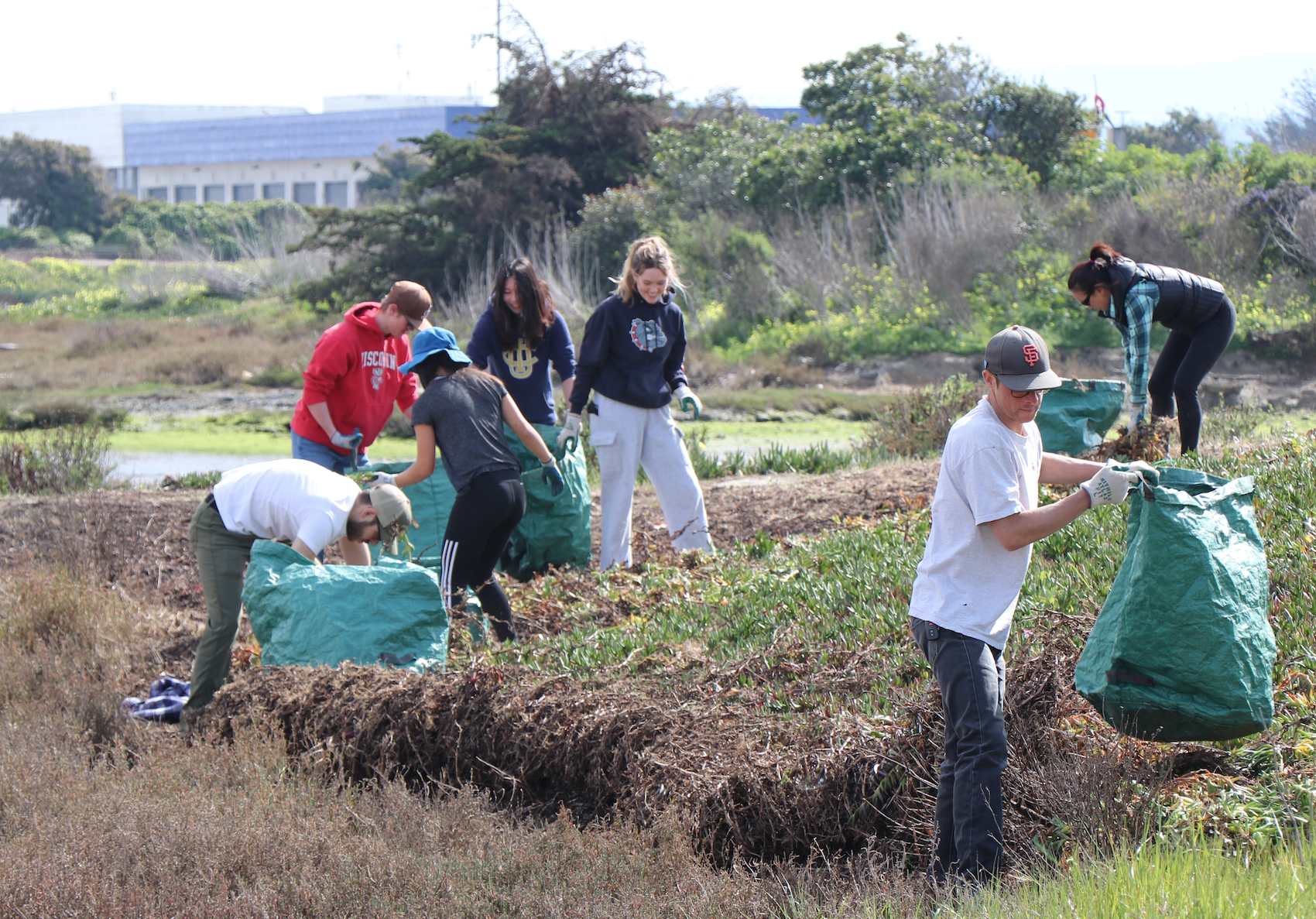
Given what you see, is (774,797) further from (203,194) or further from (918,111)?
(203,194)

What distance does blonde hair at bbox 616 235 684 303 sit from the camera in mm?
5891

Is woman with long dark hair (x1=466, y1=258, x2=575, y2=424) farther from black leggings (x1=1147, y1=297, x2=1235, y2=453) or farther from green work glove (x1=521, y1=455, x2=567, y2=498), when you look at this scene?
black leggings (x1=1147, y1=297, x2=1235, y2=453)

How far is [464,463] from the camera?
5.08 m

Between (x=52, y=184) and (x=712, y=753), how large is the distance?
65.7 m

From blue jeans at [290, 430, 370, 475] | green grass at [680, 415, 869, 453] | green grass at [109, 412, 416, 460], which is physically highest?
blue jeans at [290, 430, 370, 475]

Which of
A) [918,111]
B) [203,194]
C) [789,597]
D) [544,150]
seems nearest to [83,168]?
[203,194]

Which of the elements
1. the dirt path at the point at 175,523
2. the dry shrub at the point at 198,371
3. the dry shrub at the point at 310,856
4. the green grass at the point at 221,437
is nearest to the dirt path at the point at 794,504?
the dirt path at the point at 175,523

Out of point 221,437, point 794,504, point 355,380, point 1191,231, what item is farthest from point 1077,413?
point 1191,231

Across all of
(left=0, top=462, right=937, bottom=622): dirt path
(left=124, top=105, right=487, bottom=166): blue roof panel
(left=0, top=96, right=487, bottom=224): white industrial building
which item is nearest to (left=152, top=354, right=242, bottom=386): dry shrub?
(left=0, top=462, right=937, bottom=622): dirt path

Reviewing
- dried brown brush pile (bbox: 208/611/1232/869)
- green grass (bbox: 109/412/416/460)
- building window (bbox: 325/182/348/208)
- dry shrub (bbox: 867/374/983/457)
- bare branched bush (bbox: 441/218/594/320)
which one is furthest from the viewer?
building window (bbox: 325/182/348/208)

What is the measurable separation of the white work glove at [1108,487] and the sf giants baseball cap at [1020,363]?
0.25 metres

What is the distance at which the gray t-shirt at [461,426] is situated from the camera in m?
5.09

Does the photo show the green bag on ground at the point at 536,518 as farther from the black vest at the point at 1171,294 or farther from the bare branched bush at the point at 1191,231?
the bare branched bush at the point at 1191,231

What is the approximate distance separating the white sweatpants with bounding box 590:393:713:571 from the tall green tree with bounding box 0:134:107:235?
60.2 meters
